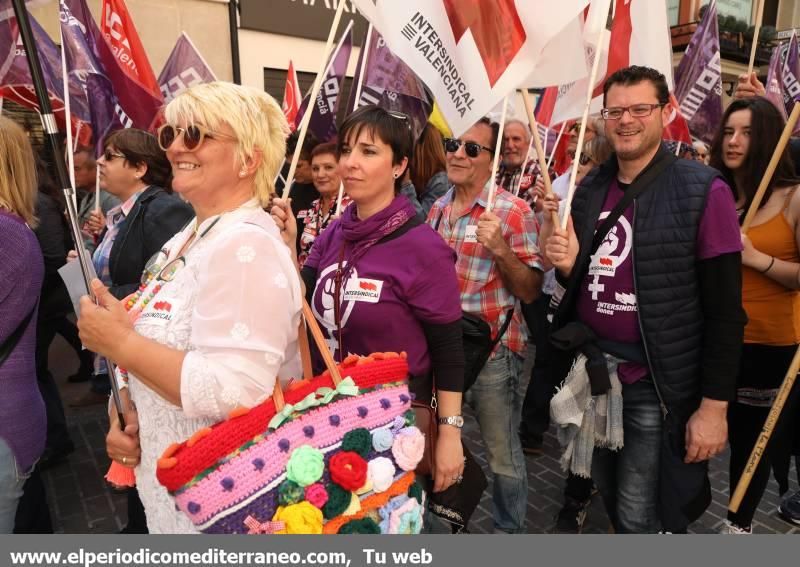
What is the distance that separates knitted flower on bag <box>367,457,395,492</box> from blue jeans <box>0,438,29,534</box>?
4.70ft

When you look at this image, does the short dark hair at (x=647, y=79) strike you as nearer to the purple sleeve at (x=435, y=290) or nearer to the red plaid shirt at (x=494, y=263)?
the red plaid shirt at (x=494, y=263)

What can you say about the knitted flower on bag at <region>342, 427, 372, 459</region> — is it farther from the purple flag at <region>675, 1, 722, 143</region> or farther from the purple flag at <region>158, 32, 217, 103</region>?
the purple flag at <region>158, 32, 217, 103</region>

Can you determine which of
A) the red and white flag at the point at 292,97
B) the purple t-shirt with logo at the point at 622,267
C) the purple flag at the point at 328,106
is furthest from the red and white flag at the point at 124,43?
the purple t-shirt with logo at the point at 622,267

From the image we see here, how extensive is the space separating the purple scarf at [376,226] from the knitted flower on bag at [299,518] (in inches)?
35.2

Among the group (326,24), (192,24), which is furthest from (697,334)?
(326,24)

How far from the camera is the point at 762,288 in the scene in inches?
112

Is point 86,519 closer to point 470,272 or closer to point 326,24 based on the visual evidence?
point 470,272

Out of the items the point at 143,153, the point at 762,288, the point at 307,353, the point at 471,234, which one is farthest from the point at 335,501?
the point at 143,153

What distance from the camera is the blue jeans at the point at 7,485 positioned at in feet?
6.53

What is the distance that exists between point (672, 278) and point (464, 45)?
4.18 feet

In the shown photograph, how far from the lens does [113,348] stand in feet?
4.38

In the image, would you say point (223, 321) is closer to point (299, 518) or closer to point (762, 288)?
point (299, 518)

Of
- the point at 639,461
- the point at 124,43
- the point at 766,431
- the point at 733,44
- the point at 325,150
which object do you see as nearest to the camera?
the point at 639,461

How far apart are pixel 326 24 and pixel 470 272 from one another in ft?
31.7
